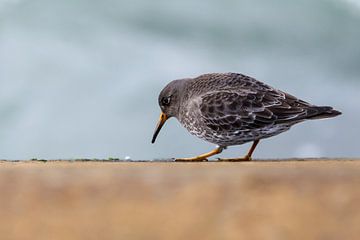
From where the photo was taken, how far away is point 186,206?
1.34 m

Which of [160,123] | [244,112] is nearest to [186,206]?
[244,112]

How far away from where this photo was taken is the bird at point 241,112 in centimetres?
580

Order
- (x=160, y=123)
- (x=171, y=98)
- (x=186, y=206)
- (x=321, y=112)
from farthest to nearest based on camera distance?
(x=160, y=123), (x=171, y=98), (x=321, y=112), (x=186, y=206)

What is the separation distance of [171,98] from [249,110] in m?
1.23

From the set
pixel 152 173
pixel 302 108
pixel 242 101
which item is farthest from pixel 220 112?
pixel 152 173

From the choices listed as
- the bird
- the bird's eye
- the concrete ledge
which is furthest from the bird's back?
the concrete ledge

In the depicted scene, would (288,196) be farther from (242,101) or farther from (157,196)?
(242,101)

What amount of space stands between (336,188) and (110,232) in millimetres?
524

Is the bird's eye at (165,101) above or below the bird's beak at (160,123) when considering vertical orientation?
above

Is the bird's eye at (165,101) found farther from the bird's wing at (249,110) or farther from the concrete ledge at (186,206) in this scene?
the concrete ledge at (186,206)

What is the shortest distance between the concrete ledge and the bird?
13.7 feet

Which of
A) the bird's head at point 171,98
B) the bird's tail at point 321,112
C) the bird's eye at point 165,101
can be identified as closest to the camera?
the bird's tail at point 321,112

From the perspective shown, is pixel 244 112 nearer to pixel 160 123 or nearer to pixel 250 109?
pixel 250 109

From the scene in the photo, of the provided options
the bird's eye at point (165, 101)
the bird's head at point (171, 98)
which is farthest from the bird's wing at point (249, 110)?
the bird's eye at point (165, 101)
